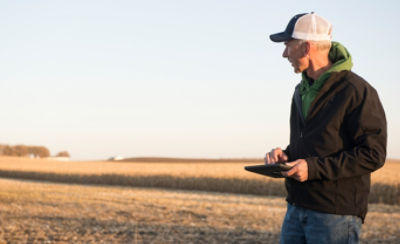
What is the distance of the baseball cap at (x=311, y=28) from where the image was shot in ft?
9.14

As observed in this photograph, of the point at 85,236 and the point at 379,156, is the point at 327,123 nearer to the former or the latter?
the point at 379,156

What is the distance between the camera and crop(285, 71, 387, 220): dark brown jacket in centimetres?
263

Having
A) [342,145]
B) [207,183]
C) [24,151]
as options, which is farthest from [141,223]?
[24,151]

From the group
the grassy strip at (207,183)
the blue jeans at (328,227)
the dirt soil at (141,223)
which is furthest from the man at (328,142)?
the grassy strip at (207,183)

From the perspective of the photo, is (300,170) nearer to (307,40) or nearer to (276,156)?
(276,156)

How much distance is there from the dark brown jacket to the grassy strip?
17.5 meters

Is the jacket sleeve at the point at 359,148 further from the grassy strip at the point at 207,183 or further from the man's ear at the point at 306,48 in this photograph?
the grassy strip at the point at 207,183

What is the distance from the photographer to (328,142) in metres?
2.71

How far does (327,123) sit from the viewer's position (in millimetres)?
2697

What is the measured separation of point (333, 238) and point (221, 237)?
5997 mm

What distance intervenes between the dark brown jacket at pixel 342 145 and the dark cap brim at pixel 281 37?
1.04ft

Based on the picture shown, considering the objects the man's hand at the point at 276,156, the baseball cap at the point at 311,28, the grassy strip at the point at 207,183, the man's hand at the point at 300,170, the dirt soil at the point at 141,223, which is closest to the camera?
the man's hand at the point at 300,170

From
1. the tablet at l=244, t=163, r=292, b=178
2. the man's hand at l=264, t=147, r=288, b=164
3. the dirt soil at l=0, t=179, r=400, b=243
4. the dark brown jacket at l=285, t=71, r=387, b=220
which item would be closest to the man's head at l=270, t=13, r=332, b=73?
the dark brown jacket at l=285, t=71, r=387, b=220

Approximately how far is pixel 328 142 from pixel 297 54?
1.66 ft
